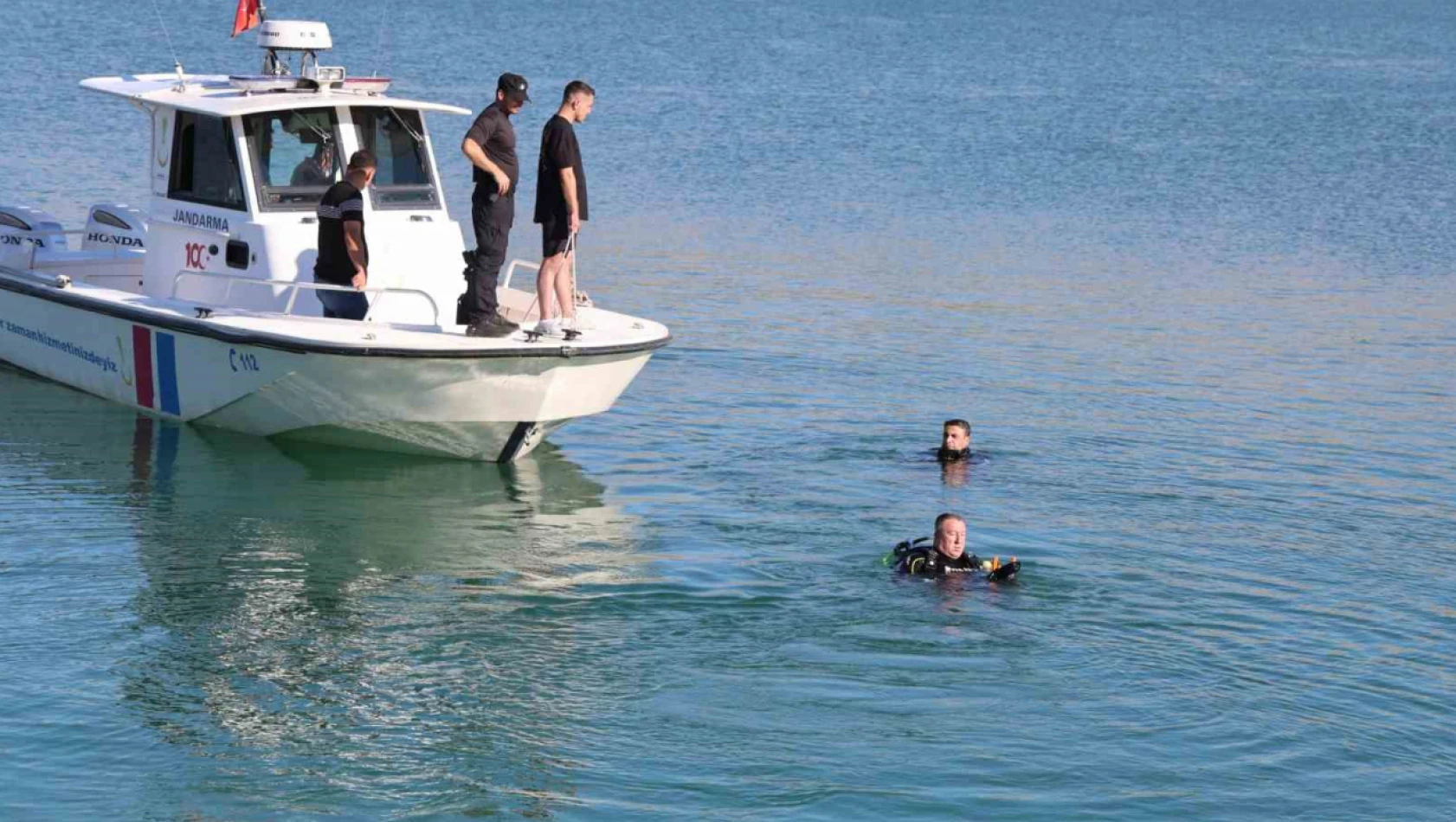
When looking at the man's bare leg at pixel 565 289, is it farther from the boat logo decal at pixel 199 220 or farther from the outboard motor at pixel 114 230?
the outboard motor at pixel 114 230

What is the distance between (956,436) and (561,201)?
3476 mm

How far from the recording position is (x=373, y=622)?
11.0 meters

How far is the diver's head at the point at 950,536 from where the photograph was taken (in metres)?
11.7

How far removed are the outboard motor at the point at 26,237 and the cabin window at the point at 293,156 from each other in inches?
119

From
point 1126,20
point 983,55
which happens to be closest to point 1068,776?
point 983,55

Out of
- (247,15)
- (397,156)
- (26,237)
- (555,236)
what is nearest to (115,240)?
(26,237)

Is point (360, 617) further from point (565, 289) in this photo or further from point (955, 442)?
point (955, 442)

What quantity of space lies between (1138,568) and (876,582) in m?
1.77

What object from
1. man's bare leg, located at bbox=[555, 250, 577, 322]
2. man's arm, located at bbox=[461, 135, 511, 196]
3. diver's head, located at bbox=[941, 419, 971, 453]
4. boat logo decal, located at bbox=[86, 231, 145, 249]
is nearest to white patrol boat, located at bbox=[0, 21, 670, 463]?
man's bare leg, located at bbox=[555, 250, 577, 322]

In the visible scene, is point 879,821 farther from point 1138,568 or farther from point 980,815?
point 1138,568

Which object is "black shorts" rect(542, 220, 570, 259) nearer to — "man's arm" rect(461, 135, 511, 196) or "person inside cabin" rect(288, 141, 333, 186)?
"man's arm" rect(461, 135, 511, 196)

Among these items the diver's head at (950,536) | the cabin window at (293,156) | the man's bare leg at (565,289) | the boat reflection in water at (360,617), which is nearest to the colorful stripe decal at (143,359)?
the boat reflection in water at (360,617)

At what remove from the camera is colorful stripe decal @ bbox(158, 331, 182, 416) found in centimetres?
1495

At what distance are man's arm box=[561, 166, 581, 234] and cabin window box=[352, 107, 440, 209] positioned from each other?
2.31m
